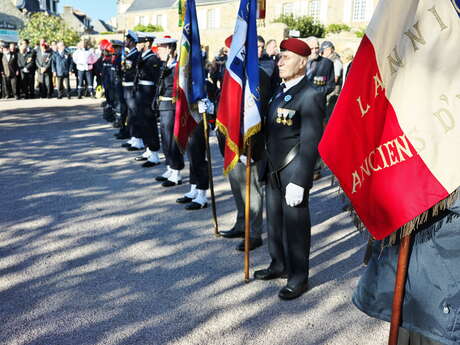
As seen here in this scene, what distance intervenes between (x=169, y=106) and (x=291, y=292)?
3.89 metres

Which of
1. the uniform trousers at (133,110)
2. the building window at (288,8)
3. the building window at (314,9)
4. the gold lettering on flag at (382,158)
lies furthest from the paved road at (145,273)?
the building window at (288,8)

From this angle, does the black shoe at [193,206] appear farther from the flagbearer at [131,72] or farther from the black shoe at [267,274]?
the flagbearer at [131,72]

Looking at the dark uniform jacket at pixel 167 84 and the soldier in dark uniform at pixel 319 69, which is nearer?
the dark uniform jacket at pixel 167 84

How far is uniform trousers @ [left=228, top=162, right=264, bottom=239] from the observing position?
4.75m

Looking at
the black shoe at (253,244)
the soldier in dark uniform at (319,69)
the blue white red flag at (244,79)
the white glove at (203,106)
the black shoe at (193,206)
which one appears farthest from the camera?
the soldier in dark uniform at (319,69)

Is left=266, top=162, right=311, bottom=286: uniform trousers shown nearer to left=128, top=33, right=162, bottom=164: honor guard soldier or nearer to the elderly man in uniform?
the elderly man in uniform

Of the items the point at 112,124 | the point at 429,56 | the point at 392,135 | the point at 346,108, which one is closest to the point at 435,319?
the point at 392,135

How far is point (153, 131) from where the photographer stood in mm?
7988

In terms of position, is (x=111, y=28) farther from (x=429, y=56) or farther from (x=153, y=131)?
(x=429, y=56)

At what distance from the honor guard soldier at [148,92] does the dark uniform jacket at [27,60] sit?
10617 mm

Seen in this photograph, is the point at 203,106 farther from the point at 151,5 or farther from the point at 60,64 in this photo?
the point at 151,5

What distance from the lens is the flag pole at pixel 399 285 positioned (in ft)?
6.31

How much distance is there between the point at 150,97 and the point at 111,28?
330ft

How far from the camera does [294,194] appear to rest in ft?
11.3
